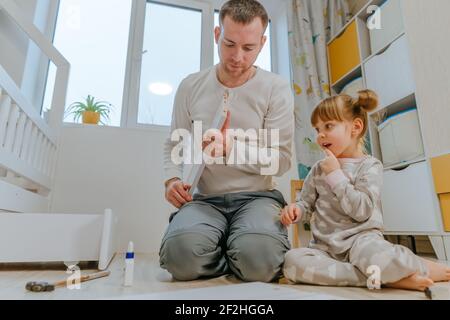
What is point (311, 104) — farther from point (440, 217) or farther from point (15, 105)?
point (15, 105)

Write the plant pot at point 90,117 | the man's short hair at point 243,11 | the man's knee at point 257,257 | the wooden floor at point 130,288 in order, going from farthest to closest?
the plant pot at point 90,117 → the man's short hair at point 243,11 → the man's knee at point 257,257 → the wooden floor at point 130,288

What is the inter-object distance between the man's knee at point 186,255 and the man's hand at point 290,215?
188 millimetres

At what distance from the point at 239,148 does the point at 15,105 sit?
2.16 ft

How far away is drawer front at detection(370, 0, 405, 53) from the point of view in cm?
145

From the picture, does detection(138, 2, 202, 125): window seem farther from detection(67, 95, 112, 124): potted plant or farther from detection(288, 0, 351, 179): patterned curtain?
detection(288, 0, 351, 179): patterned curtain

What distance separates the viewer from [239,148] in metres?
0.81

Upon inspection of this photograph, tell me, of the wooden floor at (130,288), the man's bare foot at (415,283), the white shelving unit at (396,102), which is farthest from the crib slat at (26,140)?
the white shelving unit at (396,102)

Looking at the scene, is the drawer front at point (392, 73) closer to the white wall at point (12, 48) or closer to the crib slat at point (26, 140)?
the crib slat at point (26, 140)

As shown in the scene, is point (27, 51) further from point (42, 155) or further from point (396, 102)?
Result: point (396, 102)

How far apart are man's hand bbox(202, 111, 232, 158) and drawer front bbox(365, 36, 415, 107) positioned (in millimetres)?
1006

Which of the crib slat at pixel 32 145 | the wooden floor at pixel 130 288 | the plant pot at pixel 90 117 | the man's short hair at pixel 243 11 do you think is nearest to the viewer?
the wooden floor at pixel 130 288

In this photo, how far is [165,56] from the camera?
184 cm

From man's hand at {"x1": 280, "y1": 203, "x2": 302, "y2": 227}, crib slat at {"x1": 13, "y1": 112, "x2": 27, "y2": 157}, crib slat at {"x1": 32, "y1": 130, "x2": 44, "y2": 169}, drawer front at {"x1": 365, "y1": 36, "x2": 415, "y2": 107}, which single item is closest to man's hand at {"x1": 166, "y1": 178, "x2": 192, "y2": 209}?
man's hand at {"x1": 280, "y1": 203, "x2": 302, "y2": 227}

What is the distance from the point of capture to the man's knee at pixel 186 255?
28.5 inches
